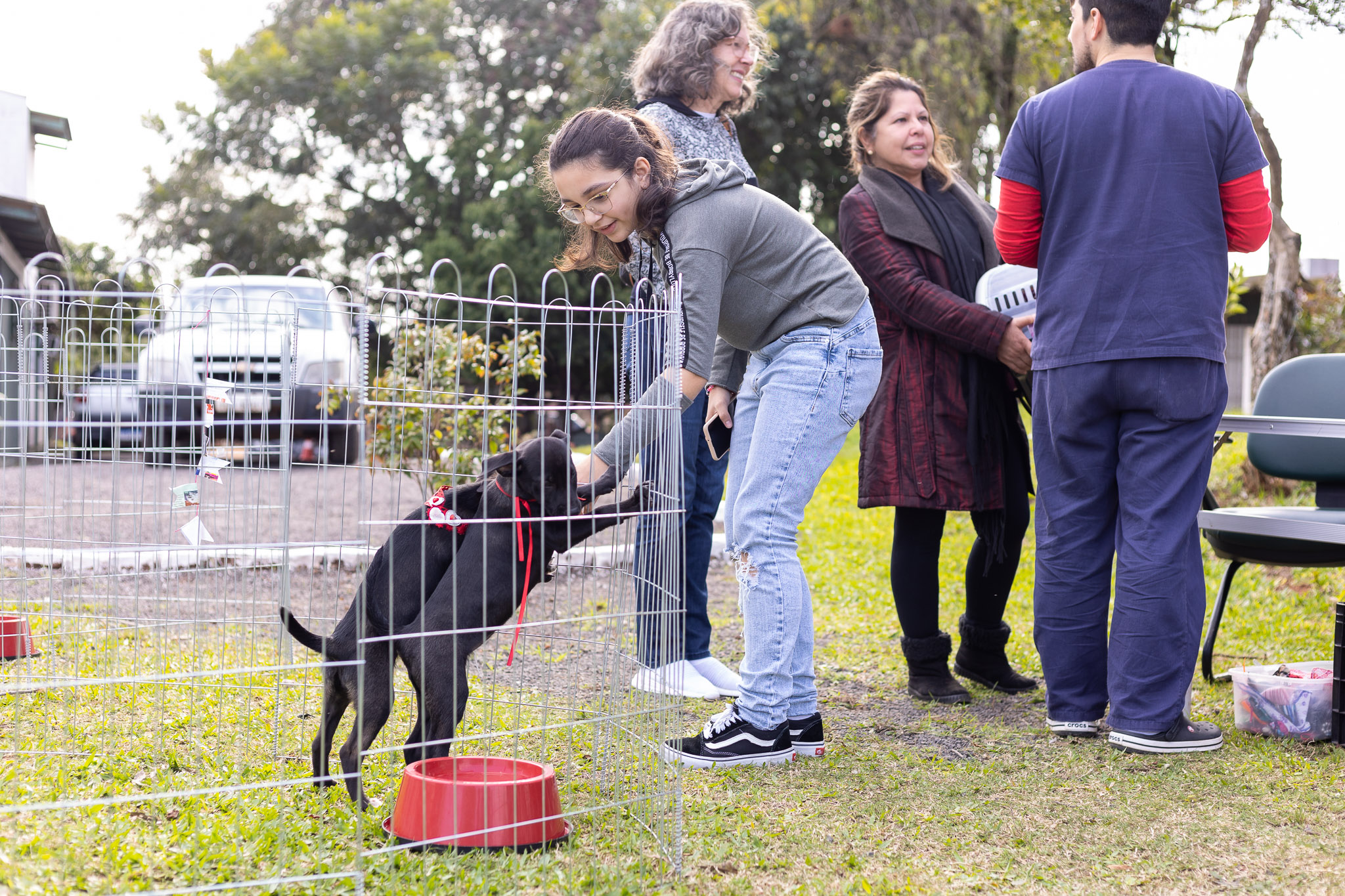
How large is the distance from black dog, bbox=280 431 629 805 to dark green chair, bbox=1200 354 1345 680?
195 centimetres

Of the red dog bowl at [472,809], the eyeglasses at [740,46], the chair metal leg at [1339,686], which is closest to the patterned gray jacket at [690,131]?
the eyeglasses at [740,46]

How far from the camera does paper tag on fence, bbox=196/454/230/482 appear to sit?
268 cm

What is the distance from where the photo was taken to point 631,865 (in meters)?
2.11

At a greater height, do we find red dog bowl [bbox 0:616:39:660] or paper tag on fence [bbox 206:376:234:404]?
paper tag on fence [bbox 206:376:234:404]

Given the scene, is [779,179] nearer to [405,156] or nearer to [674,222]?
[405,156]

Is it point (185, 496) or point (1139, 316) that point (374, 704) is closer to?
point (185, 496)

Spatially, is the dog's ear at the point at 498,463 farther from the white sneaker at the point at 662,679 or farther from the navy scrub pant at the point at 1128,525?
the navy scrub pant at the point at 1128,525

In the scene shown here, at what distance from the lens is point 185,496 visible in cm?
276

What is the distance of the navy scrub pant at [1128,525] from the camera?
2.79m

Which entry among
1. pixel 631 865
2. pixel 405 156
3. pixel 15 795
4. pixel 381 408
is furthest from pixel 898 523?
pixel 405 156

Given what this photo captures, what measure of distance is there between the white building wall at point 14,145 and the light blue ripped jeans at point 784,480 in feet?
36.1

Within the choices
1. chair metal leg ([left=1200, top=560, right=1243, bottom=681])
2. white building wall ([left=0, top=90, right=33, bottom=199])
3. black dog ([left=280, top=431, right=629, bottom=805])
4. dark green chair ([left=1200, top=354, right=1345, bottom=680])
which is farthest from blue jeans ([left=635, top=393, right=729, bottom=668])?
white building wall ([left=0, top=90, right=33, bottom=199])

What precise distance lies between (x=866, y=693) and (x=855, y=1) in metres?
11.4

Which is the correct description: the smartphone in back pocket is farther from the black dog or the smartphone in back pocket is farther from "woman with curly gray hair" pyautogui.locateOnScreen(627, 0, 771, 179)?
"woman with curly gray hair" pyautogui.locateOnScreen(627, 0, 771, 179)
